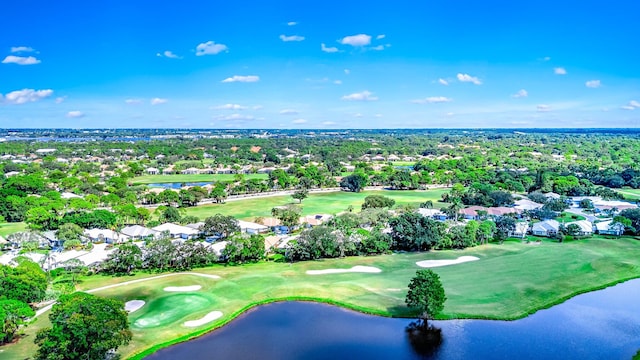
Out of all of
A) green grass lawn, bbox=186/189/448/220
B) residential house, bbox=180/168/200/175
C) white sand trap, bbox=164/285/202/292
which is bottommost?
green grass lawn, bbox=186/189/448/220

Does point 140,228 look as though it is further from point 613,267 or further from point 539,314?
point 613,267

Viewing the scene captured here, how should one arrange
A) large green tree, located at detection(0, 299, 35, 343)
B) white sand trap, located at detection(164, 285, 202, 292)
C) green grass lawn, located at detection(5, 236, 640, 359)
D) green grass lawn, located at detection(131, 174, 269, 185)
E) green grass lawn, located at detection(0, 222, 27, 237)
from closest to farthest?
large green tree, located at detection(0, 299, 35, 343), green grass lawn, located at detection(5, 236, 640, 359), white sand trap, located at detection(164, 285, 202, 292), green grass lawn, located at detection(0, 222, 27, 237), green grass lawn, located at detection(131, 174, 269, 185)

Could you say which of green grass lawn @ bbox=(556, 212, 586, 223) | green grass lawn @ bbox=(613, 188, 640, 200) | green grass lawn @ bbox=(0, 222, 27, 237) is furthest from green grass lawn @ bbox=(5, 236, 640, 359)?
green grass lawn @ bbox=(613, 188, 640, 200)

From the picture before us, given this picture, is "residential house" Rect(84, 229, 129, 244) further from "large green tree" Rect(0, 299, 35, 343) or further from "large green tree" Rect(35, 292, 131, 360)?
"large green tree" Rect(35, 292, 131, 360)

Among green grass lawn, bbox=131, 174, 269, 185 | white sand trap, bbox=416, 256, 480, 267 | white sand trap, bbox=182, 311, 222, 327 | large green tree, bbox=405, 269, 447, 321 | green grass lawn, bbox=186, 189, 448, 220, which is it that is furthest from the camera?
green grass lawn, bbox=131, 174, 269, 185

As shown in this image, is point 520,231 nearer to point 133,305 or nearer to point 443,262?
point 443,262

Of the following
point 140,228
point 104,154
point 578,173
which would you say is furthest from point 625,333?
point 104,154
